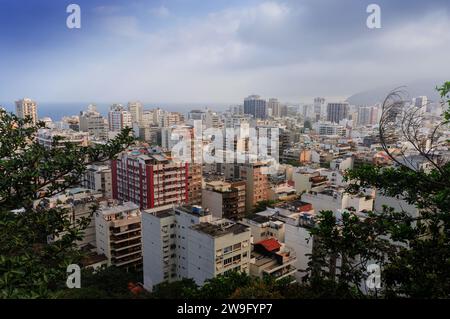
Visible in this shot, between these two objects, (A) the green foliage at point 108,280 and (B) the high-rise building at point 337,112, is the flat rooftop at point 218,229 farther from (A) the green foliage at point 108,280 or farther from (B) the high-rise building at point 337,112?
(B) the high-rise building at point 337,112

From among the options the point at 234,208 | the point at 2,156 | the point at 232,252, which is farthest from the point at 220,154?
the point at 2,156

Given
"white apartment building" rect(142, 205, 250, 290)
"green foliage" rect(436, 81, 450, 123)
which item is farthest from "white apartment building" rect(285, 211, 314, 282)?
"green foliage" rect(436, 81, 450, 123)

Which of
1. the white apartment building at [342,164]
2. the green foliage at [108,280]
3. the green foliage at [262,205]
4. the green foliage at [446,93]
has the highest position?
the green foliage at [446,93]

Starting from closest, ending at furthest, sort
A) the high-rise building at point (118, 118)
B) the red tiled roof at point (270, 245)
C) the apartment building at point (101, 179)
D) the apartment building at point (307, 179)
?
the red tiled roof at point (270, 245)
the apartment building at point (101, 179)
the apartment building at point (307, 179)
the high-rise building at point (118, 118)

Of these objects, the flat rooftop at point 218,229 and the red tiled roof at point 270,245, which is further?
the red tiled roof at point 270,245

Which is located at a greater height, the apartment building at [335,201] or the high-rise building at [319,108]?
the high-rise building at [319,108]

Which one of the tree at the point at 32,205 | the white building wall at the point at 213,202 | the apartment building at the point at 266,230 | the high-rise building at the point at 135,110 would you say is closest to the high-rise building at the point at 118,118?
the high-rise building at the point at 135,110
